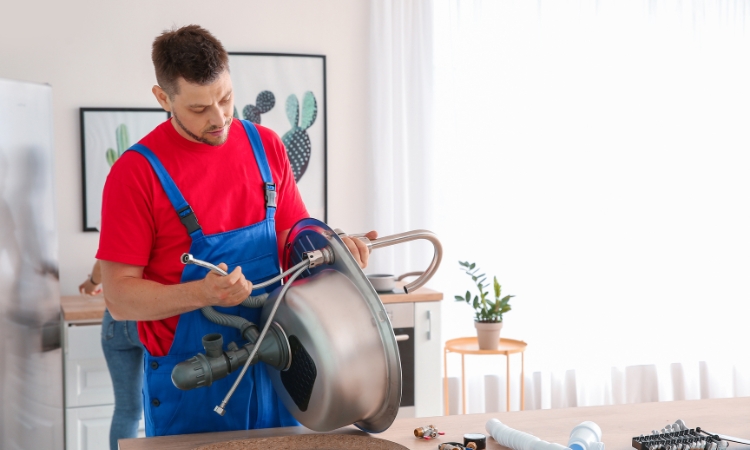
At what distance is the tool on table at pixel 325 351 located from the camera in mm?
1227

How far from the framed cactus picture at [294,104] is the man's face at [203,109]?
192cm

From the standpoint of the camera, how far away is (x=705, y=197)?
3996 millimetres

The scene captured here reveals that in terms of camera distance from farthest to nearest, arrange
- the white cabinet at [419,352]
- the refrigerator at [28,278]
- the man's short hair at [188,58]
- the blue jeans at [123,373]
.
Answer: the white cabinet at [419,352] → the blue jeans at [123,373] → the refrigerator at [28,278] → the man's short hair at [188,58]

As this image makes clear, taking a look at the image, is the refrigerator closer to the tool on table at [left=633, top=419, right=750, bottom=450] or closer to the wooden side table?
the wooden side table

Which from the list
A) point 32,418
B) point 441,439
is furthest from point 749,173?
point 32,418

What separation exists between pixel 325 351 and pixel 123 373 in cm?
173

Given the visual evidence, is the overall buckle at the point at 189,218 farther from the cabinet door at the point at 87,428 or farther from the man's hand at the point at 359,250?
the cabinet door at the point at 87,428

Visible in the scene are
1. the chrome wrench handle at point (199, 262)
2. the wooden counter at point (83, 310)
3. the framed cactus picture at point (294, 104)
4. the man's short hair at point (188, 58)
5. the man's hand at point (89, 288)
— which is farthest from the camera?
the framed cactus picture at point (294, 104)

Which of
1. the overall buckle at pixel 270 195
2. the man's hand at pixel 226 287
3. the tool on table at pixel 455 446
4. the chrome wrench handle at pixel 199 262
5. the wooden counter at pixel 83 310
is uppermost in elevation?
the overall buckle at pixel 270 195

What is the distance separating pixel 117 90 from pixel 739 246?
3245 millimetres

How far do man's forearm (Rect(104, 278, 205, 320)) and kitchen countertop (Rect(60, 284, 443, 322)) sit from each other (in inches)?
52.7

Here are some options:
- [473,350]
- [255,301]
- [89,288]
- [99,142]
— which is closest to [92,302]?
[89,288]

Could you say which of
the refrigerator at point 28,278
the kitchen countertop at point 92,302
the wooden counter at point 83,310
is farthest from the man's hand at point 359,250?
the wooden counter at point 83,310

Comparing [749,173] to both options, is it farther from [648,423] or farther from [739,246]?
[648,423]
